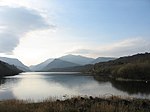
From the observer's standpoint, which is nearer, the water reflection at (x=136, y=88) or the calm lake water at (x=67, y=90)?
the calm lake water at (x=67, y=90)

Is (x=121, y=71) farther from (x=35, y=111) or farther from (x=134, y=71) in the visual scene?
(x=35, y=111)

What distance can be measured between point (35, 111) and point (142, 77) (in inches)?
3789

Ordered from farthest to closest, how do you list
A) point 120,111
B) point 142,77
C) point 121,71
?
point 121,71 < point 142,77 < point 120,111

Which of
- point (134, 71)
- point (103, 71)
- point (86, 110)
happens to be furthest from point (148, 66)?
point (86, 110)

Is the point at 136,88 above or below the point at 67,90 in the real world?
below

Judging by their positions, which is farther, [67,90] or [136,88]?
[136,88]

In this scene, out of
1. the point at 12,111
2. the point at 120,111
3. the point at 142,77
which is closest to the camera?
the point at 120,111

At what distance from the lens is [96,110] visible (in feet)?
55.1

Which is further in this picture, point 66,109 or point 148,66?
point 148,66

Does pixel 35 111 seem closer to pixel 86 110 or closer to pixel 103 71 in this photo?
pixel 86 110

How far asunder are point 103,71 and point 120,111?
6214 inches

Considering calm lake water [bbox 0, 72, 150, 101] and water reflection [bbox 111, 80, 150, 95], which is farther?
water reflection [bbox 111, 80, 150, 95]

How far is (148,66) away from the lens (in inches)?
4476

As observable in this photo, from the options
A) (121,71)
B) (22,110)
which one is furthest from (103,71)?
(22,110)
